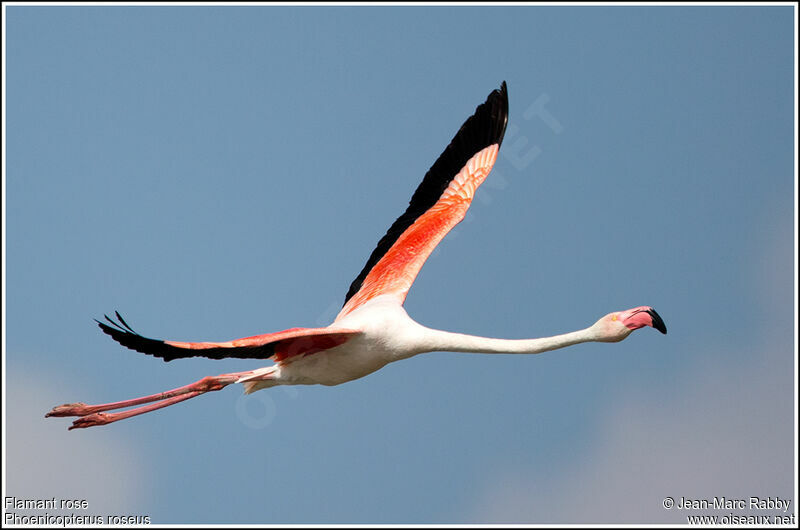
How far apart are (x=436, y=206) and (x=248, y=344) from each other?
5569 mm

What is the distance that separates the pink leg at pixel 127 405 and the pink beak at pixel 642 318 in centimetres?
513

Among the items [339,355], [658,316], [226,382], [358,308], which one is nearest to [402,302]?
[358,308]

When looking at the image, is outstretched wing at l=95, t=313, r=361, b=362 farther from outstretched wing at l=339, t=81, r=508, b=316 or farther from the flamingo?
outstretched wing at l=339, t=81, r=508, b=316

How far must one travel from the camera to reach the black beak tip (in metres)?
12.9

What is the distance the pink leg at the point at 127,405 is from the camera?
535 inches

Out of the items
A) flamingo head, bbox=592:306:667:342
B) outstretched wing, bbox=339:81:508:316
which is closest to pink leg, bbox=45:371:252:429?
outstretched wing, bbox=339:81:508:316

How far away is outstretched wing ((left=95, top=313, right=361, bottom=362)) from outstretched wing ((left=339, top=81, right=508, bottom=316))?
5.45 ft

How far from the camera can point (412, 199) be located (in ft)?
56.2

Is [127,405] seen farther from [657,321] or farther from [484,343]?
[657,321]

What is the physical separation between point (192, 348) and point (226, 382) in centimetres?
241

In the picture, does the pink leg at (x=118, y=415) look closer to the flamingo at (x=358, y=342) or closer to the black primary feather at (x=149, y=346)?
the flamingo at (x=358, y=342)

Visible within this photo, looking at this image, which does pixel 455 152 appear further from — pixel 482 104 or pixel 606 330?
pixel 606 330

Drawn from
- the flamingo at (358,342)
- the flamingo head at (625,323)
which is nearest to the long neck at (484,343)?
the flamingo at (358,342)

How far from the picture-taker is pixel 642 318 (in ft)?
42.7
